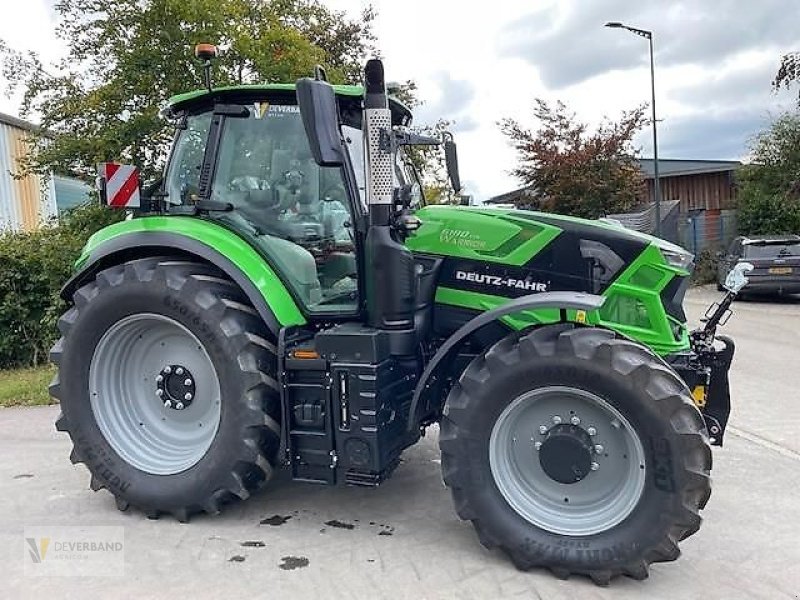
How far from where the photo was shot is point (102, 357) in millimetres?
4332

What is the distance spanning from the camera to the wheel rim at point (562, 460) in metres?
3.44

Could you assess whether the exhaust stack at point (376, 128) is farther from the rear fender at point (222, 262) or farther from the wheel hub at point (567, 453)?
the wheel hub at point (567, 453)

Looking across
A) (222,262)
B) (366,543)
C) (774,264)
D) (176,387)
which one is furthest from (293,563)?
(774,264)

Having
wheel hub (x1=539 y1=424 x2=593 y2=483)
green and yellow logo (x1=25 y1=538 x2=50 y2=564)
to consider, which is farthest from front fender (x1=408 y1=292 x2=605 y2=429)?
green and yellow logo (x1=25 y1=538 x2=50 y2=564)

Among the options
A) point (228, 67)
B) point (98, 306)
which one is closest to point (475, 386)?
point (98, 306)

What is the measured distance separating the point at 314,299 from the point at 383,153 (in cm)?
100

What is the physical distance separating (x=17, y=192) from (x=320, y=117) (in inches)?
602

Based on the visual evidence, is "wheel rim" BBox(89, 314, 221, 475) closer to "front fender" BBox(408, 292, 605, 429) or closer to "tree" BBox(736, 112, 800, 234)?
"front fender" BBox(408, 292, 605, 429)

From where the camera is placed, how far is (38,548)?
150 inches

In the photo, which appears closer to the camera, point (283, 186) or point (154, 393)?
point (283, 186)

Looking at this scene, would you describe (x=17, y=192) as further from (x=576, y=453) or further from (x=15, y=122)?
(x=576, y=453)

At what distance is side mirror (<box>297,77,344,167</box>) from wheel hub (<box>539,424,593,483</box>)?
1.73m

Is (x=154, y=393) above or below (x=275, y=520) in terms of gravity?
above

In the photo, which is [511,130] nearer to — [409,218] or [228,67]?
[228,67]
